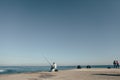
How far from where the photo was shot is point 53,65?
37.0 meters

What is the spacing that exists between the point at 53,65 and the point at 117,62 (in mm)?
18728

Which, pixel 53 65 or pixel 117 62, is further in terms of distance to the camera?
pixel 117 62

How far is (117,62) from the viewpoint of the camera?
47875mm
